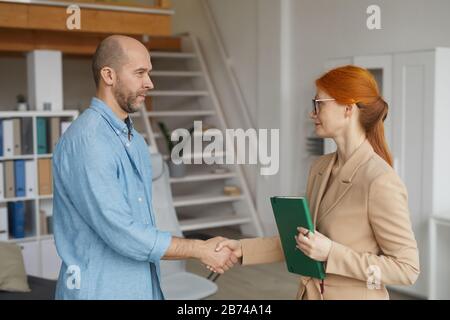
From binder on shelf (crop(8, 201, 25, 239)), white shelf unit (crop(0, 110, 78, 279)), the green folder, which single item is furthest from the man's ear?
binder on shelf (crop(8, 201, 25, 239))

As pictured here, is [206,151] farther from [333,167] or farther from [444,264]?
[333,167]

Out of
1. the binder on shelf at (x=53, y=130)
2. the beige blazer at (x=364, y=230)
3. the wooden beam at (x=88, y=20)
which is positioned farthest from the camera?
the binder on shelf at (x=53, y=130)

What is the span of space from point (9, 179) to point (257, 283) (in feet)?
7.32

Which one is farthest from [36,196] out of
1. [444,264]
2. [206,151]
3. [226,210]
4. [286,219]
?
[286,219]

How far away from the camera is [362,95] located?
1880mm

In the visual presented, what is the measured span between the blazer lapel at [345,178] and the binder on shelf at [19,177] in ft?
12.3

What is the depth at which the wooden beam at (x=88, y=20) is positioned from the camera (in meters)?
5.04

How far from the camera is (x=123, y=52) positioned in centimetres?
199

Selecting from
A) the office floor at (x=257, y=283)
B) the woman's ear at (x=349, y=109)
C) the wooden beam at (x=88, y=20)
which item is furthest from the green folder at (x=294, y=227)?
the wooden beam at (x=88, y=20)

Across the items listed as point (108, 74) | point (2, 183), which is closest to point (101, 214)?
point (108, 74)

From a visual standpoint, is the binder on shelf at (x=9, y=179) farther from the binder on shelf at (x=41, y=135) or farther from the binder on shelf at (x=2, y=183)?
the binder on shelf at (x=41, y=135)

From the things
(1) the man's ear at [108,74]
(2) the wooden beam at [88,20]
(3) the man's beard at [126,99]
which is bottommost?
(3) the man's beard at [126,99]

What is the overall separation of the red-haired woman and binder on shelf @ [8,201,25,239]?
146 inches

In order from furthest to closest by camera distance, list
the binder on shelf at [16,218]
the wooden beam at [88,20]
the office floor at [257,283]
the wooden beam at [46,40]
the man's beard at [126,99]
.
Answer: the wooden beam at [46,40]
the binder on shelf at [16,218]
the wooden beam at [88,20]
the office floor at [257,283]
the man's beard at [126,99]
